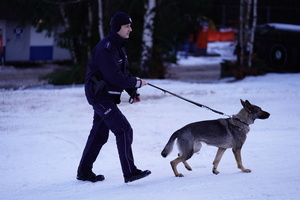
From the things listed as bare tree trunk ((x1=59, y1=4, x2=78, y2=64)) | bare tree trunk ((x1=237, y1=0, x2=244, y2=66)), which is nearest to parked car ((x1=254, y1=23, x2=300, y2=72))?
bare tree trunk ((x1=237, y1=0, x2=244, y2=66))

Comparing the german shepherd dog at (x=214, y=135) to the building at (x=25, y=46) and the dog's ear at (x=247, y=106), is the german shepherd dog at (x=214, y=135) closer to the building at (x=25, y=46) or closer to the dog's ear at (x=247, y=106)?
the dog's ear at (x=247, y=106)

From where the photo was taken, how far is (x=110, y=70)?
16.2 feet

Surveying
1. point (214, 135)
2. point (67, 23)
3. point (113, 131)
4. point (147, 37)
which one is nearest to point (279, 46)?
point (147, 37)

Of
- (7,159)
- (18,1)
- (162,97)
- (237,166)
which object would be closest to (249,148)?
(237,166)

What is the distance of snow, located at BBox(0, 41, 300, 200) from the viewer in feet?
16.6

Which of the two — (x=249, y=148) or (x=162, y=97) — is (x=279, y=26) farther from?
(x=249, y=148)

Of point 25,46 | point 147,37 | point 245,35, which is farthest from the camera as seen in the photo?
point 25,46

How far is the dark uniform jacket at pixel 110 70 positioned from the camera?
4.96 meters

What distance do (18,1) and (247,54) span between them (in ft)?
25.7

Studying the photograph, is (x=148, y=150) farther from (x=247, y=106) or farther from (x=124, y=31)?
(x=124, y=31)

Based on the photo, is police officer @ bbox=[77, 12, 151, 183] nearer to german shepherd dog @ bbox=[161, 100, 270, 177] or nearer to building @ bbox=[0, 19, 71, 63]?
german shepherd dog @ bbox=[161, 100, 270, 177]

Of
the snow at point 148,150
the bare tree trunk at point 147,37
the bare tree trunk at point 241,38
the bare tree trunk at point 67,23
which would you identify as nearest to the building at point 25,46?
the bare tree trunk at point 67,23

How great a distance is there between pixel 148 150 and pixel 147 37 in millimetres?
8776

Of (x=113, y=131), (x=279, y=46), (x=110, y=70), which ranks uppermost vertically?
(x=110, y=70)
